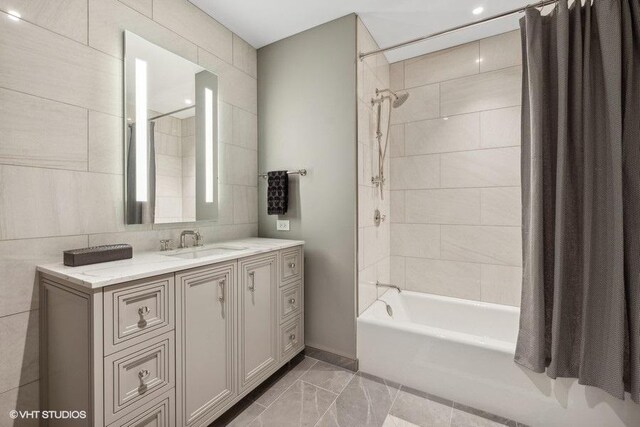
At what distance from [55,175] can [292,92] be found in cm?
159

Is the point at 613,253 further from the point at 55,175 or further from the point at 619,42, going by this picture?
the point at 55,175

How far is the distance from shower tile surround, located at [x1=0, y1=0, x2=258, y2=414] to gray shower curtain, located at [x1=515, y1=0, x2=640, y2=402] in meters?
2.15

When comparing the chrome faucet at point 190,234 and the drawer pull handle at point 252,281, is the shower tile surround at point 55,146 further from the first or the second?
the drawer pull handle at point 252,281

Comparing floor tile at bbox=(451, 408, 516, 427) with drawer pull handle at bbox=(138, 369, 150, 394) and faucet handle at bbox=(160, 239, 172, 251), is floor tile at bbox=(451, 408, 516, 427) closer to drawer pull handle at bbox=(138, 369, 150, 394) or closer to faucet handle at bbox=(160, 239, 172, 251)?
drawer pull handle at bbox=(138, 369, 150, 394)

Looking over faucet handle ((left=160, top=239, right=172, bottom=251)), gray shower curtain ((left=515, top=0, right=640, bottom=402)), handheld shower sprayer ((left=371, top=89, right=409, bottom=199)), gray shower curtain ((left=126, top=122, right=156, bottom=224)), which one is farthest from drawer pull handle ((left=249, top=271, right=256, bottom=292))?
gray shower curtain ((left=515, top=0, right=640, bottom=402))

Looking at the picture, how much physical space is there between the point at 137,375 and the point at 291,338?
42.0 inches

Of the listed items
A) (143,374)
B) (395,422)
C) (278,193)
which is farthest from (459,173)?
(143,374)

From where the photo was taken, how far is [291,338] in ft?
6.62

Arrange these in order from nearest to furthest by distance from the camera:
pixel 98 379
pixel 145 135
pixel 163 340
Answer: pixel 98 379
pixel 163 340
pixel 145 135

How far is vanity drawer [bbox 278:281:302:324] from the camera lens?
1931mm

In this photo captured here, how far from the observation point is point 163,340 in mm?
1203

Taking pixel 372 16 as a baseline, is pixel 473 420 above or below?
Answer: below

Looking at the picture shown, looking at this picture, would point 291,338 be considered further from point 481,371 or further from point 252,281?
point 481,371

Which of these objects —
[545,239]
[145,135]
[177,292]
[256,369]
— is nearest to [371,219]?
[545,239]
